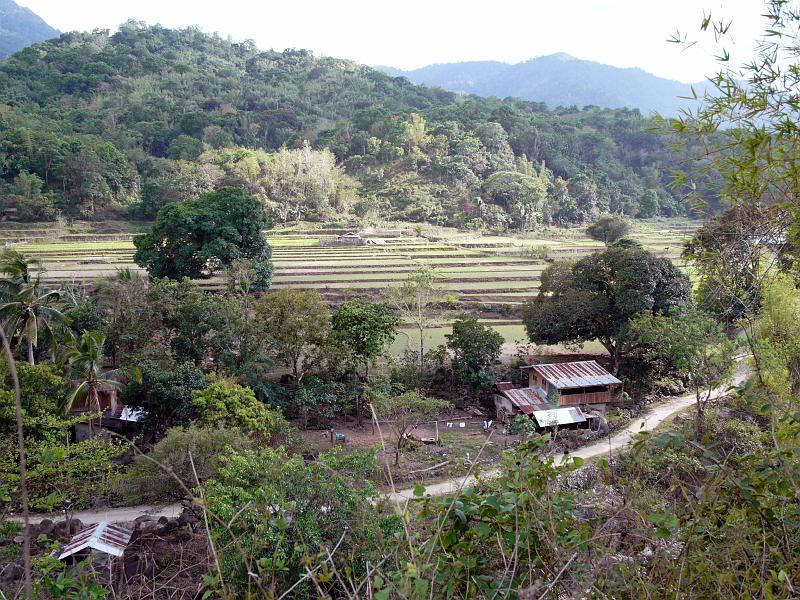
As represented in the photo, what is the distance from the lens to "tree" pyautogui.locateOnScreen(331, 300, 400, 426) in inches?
513

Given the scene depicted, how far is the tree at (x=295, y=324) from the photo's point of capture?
42.5ft

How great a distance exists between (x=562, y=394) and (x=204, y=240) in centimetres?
1171

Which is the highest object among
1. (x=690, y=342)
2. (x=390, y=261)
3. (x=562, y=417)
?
(x=390, y=261)

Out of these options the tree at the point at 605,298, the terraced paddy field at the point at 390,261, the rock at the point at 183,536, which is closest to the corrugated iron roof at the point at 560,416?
the tree at the point at 605,298

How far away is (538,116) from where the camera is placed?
2355 inches

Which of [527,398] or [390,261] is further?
[390,261]

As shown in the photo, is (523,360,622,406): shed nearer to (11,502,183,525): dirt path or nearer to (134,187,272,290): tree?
(11,502,183,525): dirt path

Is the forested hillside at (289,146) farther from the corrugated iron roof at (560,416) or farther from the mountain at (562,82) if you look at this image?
the mountain at (562,82)

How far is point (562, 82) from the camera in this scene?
509 ft

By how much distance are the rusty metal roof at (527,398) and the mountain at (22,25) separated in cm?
11510

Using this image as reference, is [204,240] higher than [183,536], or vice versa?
[204,240]

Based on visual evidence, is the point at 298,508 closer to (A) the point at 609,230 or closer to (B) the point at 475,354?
(B) the point at 475,354

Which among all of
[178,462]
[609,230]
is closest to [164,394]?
[178,462]

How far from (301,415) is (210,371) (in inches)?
85.3
